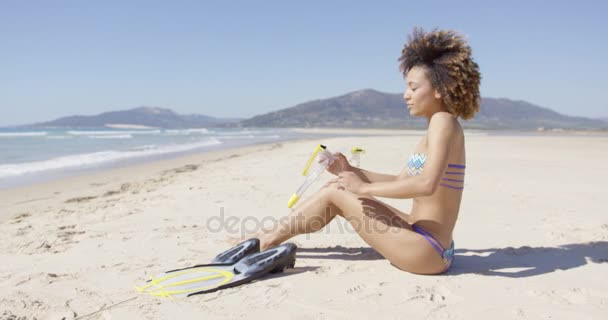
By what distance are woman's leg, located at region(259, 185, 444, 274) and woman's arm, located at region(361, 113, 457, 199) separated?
32 centimetres

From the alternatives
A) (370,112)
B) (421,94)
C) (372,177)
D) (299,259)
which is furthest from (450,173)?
(370,112)

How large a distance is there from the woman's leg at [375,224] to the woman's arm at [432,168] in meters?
0.32

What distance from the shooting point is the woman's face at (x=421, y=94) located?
2.89 m

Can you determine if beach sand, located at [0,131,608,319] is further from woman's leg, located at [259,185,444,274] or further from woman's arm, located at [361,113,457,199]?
woman's arm, located at [361,113,457,199]

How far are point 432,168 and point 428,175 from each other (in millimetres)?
46

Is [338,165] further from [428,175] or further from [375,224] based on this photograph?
[428,175]

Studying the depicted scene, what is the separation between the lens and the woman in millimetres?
2678

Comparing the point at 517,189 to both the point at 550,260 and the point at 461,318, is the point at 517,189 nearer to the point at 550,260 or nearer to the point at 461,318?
the point at 550,260

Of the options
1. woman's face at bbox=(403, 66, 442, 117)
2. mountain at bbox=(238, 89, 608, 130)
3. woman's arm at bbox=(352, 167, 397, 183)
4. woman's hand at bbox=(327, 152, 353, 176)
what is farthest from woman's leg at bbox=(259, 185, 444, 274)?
mountain at bbox=(238, 89, 608, 130)

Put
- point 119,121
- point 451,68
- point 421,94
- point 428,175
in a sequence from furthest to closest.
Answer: point 119,121
point 421,94
point 451,68
point 428,175

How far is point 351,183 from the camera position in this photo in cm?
286

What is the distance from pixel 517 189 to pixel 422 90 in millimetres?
4674

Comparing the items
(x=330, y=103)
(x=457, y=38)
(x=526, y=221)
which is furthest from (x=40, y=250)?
(x=330, y=103)

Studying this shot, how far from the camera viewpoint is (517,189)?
6.82 metres
